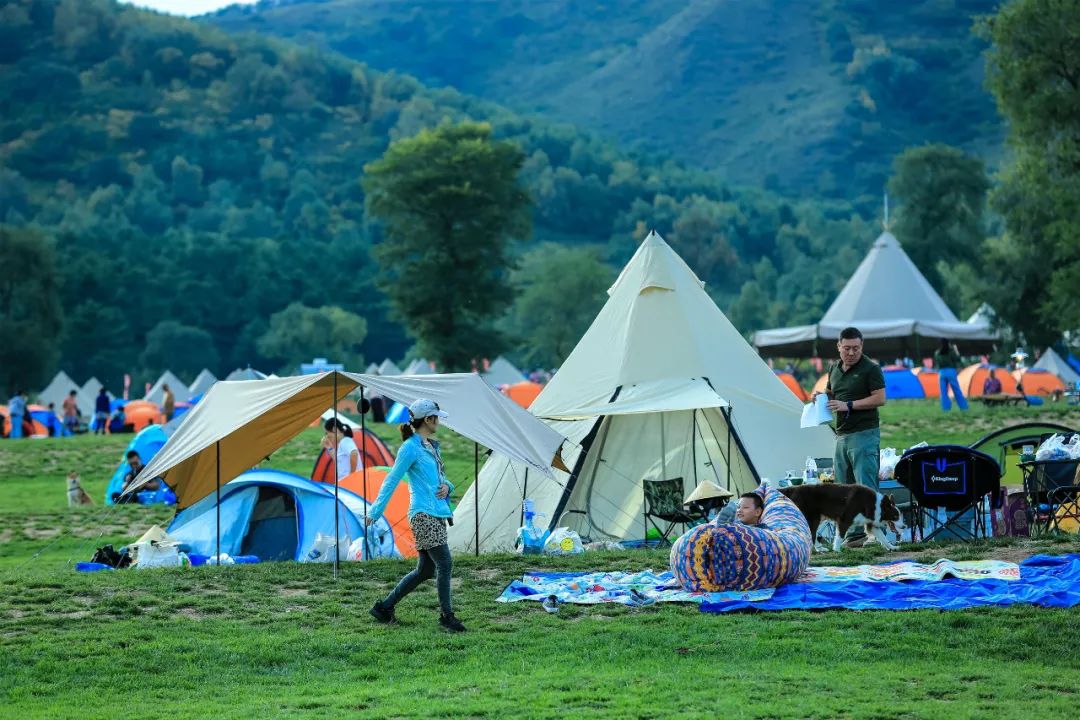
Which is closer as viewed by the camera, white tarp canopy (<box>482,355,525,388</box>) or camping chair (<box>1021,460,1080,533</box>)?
camping chair (<box>1021,460,1080,533</box>)

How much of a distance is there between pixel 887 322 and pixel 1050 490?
91.5ft

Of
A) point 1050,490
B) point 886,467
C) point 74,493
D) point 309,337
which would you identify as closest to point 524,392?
point 74,493

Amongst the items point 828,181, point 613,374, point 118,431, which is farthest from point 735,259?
point 613,374

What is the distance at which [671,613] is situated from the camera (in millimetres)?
10172

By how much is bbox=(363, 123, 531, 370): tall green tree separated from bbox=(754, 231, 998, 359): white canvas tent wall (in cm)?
1968

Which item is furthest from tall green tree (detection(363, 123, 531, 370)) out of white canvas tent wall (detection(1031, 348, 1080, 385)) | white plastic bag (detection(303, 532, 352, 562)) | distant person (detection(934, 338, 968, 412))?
white plastic bag (detection(303, 532, 352, 562))

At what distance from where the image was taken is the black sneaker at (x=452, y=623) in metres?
9.84

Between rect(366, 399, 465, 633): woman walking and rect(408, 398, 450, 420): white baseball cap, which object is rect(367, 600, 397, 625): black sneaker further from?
rect(408, 398, 450, 420): white baseball cap

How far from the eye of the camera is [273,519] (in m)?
15.8

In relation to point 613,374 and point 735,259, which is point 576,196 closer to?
point 735,259

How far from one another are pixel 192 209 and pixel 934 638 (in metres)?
156

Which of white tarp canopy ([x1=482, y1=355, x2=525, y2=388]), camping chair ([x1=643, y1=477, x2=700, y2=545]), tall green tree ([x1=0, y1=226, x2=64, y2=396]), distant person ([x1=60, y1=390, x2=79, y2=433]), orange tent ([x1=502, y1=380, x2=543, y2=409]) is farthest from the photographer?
tall green tree ([x1=0, y1=226, x2=64, y2=396])

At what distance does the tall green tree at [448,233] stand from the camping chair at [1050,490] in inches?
1953

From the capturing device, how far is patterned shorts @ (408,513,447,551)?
32.3ft
